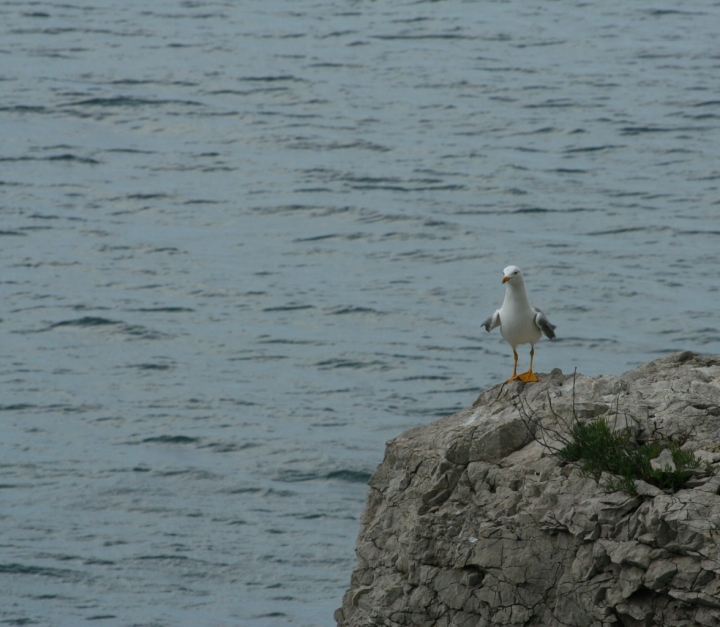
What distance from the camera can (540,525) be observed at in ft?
26.3

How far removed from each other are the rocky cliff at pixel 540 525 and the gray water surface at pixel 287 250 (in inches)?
533

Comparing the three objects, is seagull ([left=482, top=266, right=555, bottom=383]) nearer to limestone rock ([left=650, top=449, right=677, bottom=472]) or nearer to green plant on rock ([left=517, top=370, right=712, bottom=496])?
green plant on rock ([left=517, top=370, right=712, bottom=496])

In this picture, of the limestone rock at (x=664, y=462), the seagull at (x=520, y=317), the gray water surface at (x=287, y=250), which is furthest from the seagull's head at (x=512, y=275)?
the gray water surface at (x=287, y=250)

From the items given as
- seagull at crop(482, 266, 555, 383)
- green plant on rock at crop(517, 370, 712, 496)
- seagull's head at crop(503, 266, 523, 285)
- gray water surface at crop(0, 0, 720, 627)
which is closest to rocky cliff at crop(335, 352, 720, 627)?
green plant on rock at crop(517, 370, 712, 496)

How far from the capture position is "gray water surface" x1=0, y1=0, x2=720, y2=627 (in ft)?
91.9

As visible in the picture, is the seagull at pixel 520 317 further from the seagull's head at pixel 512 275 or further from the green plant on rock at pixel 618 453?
the green plant on rock at pixel 618 453

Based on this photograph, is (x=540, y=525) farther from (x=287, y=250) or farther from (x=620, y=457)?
(x=287, y=250)

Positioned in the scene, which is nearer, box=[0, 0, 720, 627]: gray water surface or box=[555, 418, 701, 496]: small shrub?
box=[555, 418, 701, 496]: small shrub

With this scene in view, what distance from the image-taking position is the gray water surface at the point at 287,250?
28.0m

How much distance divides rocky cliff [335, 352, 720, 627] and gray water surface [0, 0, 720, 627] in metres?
13.5

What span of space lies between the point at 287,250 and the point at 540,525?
36.9 meters

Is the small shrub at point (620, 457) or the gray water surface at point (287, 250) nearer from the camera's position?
the small shrub at point (620, 457)

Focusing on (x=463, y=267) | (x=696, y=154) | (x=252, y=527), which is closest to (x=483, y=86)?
(x=696, y=154)

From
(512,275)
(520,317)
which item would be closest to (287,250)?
(520,317)
